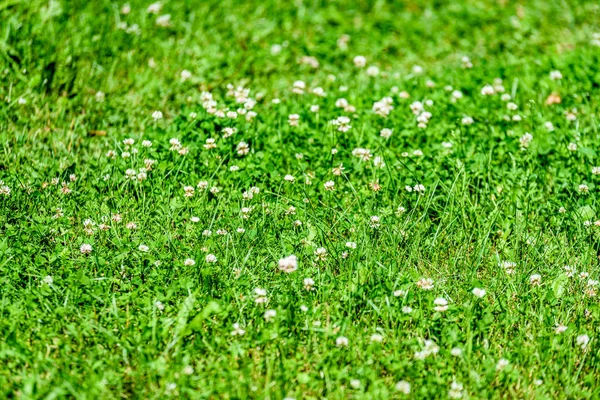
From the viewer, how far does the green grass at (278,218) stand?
10.1 feet

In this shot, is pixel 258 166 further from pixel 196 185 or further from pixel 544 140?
pixel 544 140

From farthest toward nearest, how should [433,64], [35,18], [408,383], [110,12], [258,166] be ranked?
[433,64] → [110,12] → [35,18] → [258,166] → [408,383]

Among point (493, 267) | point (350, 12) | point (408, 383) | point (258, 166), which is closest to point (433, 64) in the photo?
point (350, 12)

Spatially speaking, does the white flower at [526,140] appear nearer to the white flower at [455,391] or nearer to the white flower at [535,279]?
the white flower at [535,279]

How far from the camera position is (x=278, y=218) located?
3.94 meters

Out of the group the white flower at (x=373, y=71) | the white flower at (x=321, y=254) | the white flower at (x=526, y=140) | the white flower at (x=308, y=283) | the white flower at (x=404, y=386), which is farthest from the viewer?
the white flower at (x=373, y=71)

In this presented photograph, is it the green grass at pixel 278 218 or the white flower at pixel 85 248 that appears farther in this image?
the white flower at pixel 85 248

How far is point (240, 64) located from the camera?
5.82 m

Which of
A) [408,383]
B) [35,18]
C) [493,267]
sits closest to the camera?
[408,383]

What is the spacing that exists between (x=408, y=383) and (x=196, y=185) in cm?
185

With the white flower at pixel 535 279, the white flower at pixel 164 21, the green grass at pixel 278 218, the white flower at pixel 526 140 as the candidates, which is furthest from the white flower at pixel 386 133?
the white flower at pixel 164 21

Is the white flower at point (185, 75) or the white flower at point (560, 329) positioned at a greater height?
the white flower at point (185, 75)

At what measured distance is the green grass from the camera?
10.1 ft

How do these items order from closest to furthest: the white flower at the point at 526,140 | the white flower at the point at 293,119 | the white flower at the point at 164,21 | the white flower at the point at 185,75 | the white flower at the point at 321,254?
the white flower at the point at 321,254
the white flower at the point at 526,140
the white flower at the point at 293,119
the white flower at the point at 185,75
the white flower at the point at 164,21
